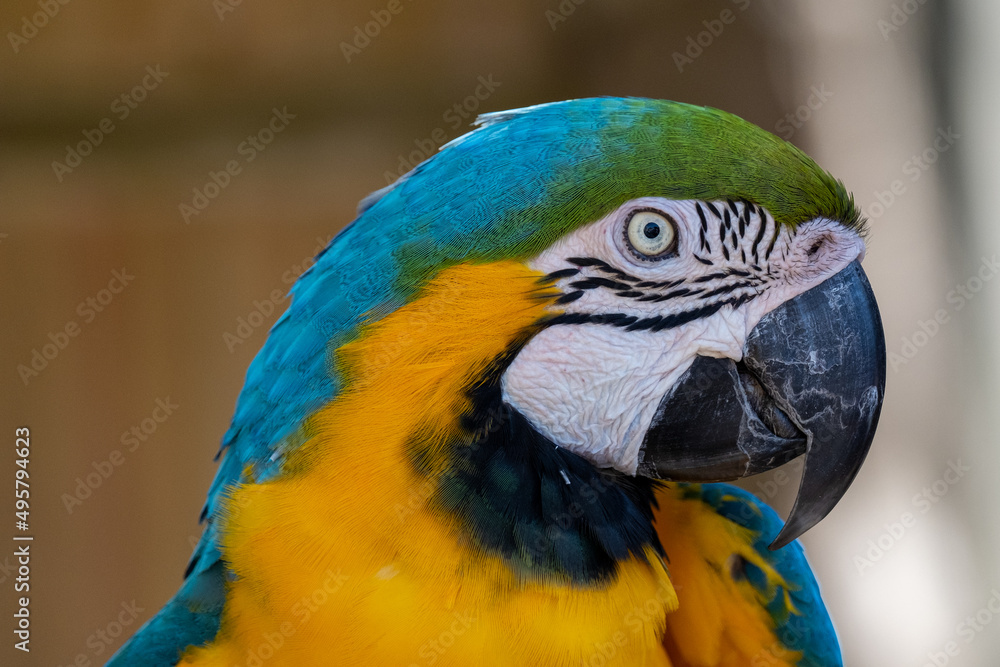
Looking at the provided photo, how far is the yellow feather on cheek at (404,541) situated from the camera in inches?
37.9

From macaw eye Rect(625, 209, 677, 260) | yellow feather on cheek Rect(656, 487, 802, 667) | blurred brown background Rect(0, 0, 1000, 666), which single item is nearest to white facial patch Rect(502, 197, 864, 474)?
macaw eye Rect(625, 209, 677, 260)

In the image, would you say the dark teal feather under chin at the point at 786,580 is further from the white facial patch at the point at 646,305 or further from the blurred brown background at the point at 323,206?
the blurred brown background at the point at 323,206

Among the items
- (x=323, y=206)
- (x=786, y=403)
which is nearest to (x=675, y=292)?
(x=786, y=403)

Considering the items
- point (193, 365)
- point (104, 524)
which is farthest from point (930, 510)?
point (104, 524)

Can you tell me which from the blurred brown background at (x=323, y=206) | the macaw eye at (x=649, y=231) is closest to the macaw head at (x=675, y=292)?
the macaw eye at (x=649, y=231)

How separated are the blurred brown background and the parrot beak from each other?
2.16 meters

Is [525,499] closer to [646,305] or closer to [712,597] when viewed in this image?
[646,305]

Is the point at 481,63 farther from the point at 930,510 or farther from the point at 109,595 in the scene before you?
the point at 109,595

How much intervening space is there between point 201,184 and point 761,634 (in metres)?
3.23

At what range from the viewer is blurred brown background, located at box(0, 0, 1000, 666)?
288 centimetres

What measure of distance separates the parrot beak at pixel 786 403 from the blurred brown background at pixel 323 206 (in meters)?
2.16

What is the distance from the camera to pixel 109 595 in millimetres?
3396

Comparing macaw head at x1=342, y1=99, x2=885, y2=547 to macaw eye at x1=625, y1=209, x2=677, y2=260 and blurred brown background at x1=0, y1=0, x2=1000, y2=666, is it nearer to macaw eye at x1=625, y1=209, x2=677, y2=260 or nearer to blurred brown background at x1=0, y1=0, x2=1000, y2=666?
macaw eye at x1=625, y1=209, x2=677, y2=260

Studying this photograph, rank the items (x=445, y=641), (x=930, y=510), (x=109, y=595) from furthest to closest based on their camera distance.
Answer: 1. (x=109, y=595)
2. (x=930, y=510)
3. (x=445, y=641)
